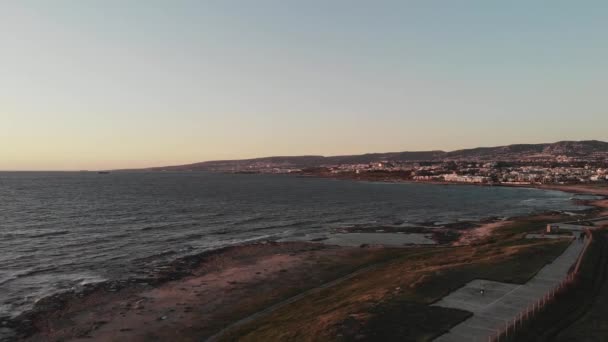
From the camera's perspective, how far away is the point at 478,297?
32875mm

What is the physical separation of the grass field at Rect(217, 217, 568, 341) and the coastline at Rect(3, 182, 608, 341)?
5.13m

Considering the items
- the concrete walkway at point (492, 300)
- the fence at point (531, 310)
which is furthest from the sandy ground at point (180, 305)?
the fence at point (531, 310)

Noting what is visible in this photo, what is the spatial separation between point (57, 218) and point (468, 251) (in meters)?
90.7

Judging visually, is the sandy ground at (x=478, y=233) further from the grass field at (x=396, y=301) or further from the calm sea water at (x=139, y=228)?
the grass field at (x=396, y=301)

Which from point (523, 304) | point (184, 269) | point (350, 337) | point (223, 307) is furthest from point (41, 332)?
point (523, 304)

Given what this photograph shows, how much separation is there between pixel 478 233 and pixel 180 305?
59772mm

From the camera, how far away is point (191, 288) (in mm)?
45906

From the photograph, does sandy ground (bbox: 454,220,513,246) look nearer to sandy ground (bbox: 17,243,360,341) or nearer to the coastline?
the coastline

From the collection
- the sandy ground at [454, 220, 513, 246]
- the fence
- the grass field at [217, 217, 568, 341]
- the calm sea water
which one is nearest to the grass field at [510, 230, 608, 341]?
the fence

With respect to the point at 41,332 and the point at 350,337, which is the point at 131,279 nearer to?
the point at 41,332

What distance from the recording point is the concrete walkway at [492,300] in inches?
1016

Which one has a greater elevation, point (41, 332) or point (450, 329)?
point (450, 329)

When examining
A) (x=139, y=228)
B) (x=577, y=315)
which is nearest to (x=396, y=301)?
(x=577, y=315)

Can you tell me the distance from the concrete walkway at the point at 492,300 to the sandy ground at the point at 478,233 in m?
29.8
